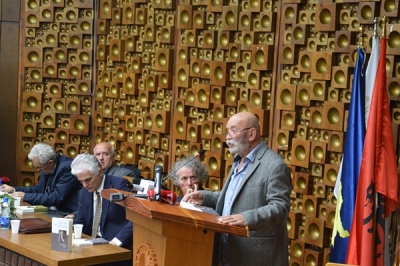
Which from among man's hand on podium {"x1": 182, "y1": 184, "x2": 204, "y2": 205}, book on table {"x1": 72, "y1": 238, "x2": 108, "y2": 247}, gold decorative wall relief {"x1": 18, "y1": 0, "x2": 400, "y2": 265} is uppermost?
gold decorative wall relief {"x1": 18, "y1": 0, "x2": 400, "y2": 265}

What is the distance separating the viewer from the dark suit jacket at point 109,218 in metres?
5.10

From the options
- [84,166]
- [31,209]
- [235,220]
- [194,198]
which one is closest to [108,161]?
[31,209]

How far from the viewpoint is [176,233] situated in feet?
13.1

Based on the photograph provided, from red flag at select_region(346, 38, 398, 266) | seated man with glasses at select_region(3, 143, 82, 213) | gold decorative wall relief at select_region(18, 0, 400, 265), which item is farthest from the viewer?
seated man with glasses at select_region(3, 143, 82, 213)

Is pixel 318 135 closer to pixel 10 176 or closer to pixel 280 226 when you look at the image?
pixel 280 226

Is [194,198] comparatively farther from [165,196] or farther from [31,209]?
[31,209]

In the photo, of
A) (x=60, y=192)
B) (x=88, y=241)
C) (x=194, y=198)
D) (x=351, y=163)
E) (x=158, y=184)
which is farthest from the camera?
(x=60, y=192)

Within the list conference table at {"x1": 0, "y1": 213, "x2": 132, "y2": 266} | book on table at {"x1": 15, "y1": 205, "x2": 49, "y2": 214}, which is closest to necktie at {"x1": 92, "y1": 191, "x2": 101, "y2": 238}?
conference table at {"x1": 0, "y1": 213, "x2": 132, "y2": 266}

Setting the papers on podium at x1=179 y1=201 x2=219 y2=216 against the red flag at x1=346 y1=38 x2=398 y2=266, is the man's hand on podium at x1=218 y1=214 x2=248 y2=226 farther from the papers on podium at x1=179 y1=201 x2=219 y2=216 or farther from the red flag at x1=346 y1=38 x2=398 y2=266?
the red flag at x1=346 y1=38 x2=398 y2=266

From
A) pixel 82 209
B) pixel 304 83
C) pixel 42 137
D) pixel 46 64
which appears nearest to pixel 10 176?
pixel 42 137

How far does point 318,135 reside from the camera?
5.91m

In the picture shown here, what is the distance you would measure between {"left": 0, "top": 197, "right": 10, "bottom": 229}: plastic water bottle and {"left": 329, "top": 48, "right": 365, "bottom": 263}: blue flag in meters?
2.19

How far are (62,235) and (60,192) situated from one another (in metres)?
2.04

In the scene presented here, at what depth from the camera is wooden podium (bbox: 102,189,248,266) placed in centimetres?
387
